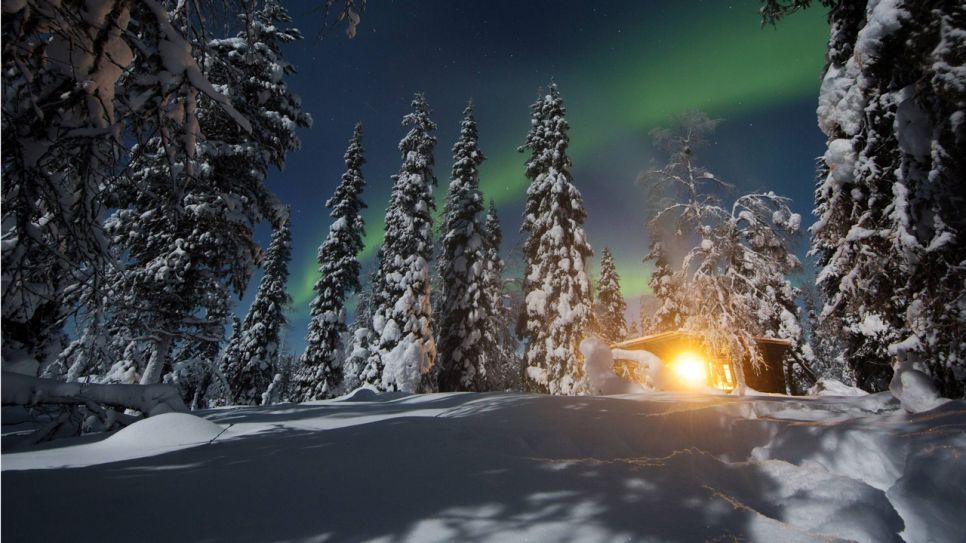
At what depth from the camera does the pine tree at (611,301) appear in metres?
31.3

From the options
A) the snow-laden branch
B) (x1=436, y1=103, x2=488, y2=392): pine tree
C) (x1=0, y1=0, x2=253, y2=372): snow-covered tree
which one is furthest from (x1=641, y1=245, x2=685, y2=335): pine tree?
(x1=0, y1=0, x2=253, y2=372): snow-covered tree

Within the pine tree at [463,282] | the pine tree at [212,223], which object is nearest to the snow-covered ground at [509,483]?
the pine tree at [212,223]

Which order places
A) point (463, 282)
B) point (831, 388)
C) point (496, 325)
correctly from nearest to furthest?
point (831, 388), point (463, 282), point (496, 325)

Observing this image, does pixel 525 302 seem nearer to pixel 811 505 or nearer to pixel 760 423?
→ pixel 760 423

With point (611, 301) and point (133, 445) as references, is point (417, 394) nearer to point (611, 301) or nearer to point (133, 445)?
point (133, 445)

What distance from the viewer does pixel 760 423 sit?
12.7 feet

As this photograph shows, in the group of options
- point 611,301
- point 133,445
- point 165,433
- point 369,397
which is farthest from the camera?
point 611,301

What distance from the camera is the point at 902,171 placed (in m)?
5.04

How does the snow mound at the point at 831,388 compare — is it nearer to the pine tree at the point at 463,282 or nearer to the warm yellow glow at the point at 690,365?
the warm yellow glow at the point at 690,365

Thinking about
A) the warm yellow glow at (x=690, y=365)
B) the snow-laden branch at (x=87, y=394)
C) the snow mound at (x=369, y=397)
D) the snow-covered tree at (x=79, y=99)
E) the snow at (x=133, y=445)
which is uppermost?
the snow-covered tree at (x=79, y=99)

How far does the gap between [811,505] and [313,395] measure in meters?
21.3

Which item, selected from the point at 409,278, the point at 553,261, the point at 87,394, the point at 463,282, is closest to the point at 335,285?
the point at 409,278

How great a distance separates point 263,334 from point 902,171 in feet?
86.3

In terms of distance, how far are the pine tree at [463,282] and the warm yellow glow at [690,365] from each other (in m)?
9.11
